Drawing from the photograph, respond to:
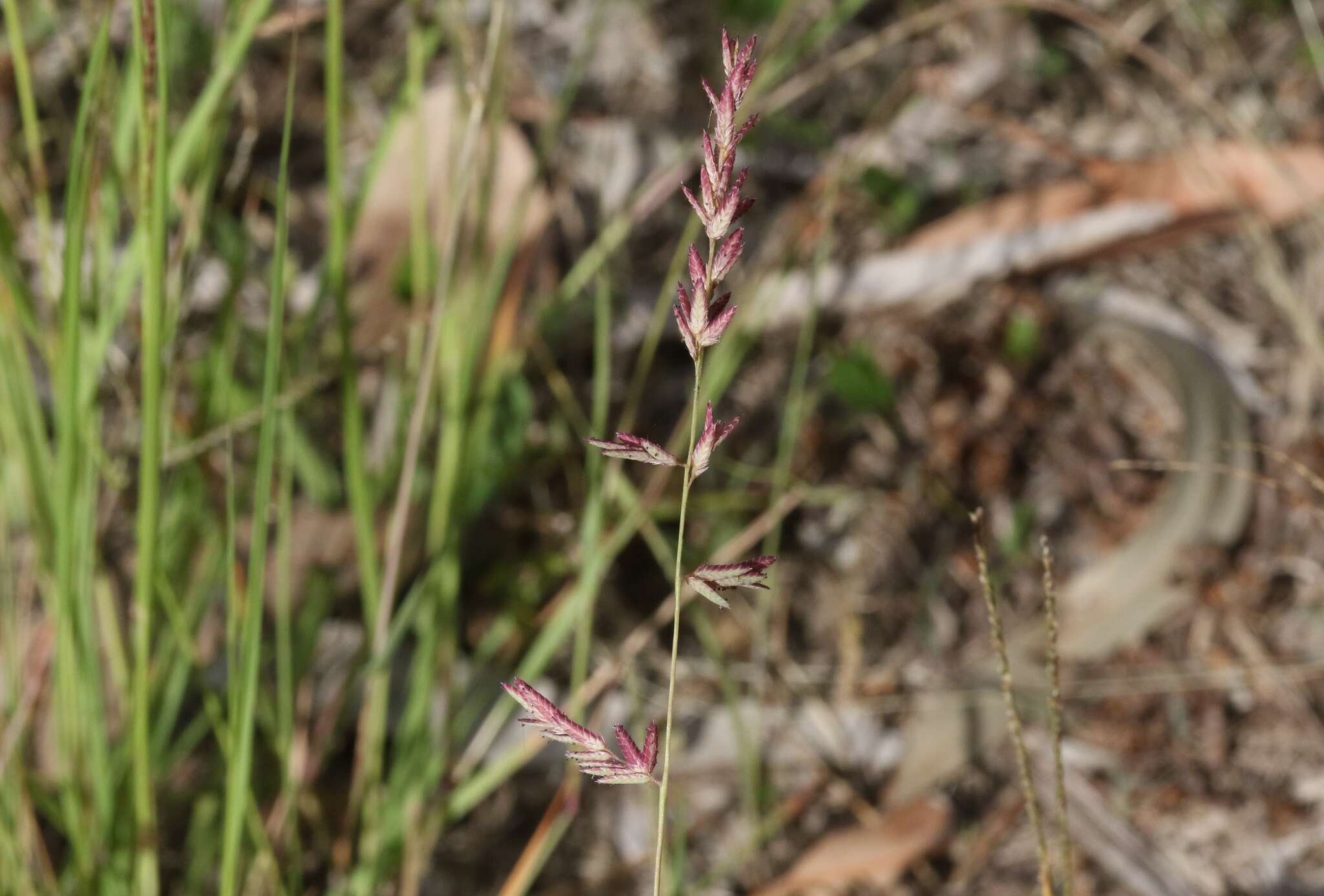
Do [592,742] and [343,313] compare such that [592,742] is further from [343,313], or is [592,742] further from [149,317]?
[343,313]

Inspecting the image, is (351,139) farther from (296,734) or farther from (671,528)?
(296,734)

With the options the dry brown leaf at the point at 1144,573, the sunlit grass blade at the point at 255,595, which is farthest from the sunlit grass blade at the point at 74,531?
the dry brown leaf at the point at 1144,573

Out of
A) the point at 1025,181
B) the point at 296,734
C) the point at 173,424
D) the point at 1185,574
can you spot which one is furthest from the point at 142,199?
the point at 1025,181

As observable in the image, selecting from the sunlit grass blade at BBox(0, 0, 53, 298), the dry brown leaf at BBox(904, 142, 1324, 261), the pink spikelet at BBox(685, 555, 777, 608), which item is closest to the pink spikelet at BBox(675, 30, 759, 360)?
the pink spikelet at BBox(685, 555, 777, 608)

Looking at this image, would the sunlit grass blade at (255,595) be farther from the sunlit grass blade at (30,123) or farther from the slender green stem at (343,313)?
the sunlit grass blade at (30,123)

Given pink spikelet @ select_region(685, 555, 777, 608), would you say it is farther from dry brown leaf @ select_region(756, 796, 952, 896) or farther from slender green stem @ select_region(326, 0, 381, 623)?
dry brown leaf @ select_region(756, 796, 952, 896)

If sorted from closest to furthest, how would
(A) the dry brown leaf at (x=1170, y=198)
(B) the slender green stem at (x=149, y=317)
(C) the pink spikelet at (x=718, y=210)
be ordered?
1. (C) the pink spikelet at (x=718, y=210)
2. (B) the slender green stem at (x=149, y=317)
3. (A) the dry brown leaf at (x=1170, y=198)

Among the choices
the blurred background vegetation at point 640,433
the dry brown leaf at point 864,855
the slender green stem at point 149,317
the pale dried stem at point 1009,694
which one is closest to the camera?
the pale dried stem at point 1009,694

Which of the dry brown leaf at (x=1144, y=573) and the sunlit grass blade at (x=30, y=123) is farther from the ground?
the sunlit grass blade at (x=30, y=123)
